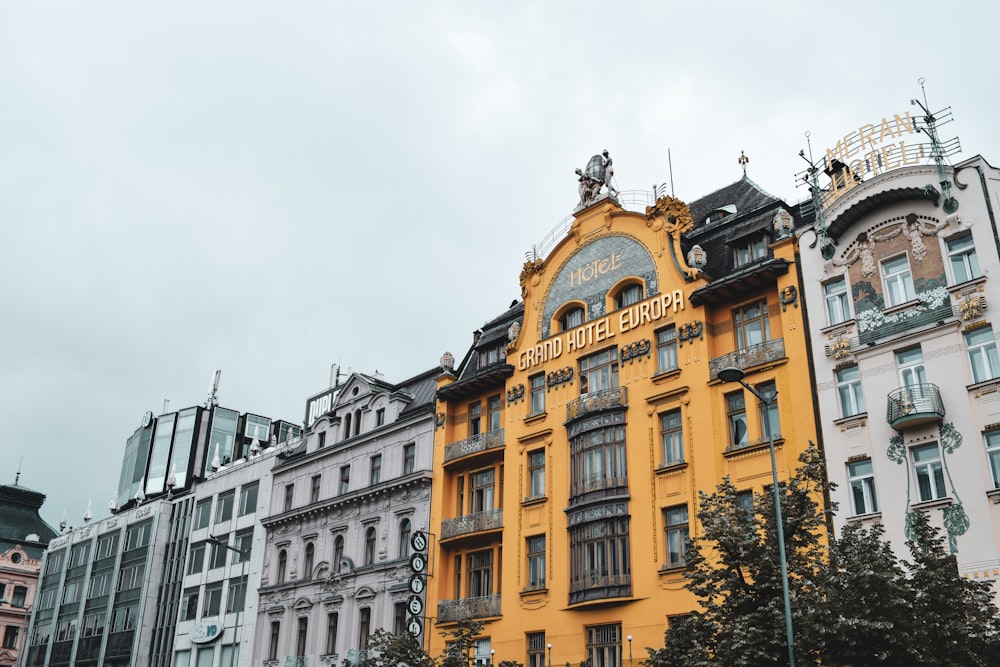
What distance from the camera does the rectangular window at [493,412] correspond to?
1802 inches

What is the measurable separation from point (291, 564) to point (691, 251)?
93.3ft

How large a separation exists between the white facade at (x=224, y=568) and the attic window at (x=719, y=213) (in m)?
29.9

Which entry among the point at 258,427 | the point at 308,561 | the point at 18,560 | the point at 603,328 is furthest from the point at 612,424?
the point at 18,560

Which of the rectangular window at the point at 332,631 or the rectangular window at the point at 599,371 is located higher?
the rectangular window at the point at 599,371

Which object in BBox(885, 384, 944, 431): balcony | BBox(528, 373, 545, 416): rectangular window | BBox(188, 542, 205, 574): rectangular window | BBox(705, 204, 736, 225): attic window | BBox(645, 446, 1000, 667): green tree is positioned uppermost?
BBox(705, 204, 736, 225): attic window

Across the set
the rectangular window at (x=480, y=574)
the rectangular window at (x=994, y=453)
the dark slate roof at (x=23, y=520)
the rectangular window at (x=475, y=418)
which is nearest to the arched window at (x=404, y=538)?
the rectangular window at (x=480, y=574)

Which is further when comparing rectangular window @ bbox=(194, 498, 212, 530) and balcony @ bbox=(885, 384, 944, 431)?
rectangular window @ bbox=(194, 498, 212, 530)

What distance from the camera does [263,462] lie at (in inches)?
2292

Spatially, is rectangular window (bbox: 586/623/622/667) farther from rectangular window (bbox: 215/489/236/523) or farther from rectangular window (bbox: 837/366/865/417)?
rectangular window (bbox: 215/489/236/523)

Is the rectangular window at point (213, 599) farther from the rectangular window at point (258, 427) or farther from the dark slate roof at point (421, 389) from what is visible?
the rectangular window at point (258, 427)

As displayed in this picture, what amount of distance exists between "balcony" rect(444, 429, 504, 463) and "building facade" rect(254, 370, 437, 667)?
1.64 m

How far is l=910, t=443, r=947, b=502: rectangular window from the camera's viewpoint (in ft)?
94.3

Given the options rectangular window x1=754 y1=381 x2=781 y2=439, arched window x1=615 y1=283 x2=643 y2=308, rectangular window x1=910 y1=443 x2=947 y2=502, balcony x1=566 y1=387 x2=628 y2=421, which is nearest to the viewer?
rectangular window x1=910 y1=443 x2=947 y2=502

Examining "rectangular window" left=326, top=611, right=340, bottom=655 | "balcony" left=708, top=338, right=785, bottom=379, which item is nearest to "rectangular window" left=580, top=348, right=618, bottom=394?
"balcony" left=708, top=338, right=785, bottom=379
